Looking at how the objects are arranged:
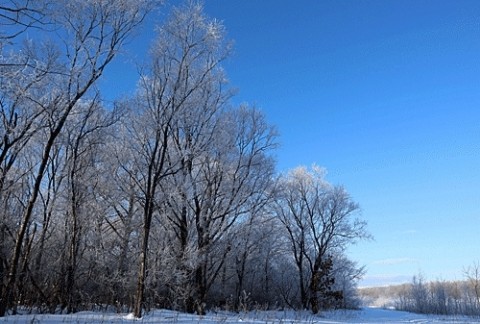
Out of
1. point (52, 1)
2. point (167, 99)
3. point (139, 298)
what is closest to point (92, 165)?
point (167, 99)

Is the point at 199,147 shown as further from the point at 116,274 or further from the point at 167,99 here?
the point at 116,274

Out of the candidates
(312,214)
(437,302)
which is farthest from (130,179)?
(437,302)

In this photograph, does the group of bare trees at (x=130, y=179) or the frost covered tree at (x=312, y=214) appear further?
the frost covered tree at (x=312, y=214)

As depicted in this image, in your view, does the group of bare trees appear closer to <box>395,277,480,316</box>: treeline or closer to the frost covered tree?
the frost covered tree

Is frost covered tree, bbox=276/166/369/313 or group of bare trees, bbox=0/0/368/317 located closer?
group of bare trees, bbox=0/0/368/317

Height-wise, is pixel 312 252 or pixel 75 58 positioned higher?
pixel 75 58

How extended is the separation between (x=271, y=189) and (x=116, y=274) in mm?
9752

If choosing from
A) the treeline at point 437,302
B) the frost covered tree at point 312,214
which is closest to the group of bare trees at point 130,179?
the frost covered tree at point 312,214

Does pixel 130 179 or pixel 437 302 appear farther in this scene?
pixel 437 302

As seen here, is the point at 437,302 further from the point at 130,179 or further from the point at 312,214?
the point at 130,179

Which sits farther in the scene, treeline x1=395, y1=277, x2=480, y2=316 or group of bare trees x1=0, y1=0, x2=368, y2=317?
treeline x1=395, y1=277, x2=480, y2=316

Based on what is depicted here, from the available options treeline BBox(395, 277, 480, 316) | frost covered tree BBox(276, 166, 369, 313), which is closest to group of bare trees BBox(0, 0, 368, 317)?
frost covered tree BBox(276, 166, 369, 313)

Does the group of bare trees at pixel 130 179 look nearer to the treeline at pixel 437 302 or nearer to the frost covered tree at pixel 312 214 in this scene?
the frost covered tree at pixel 312 214

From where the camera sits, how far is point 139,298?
1242 cm
